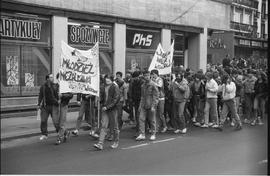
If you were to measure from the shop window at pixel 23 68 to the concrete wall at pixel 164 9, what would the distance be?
69.6 inches

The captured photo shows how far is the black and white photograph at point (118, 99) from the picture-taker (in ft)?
28.2

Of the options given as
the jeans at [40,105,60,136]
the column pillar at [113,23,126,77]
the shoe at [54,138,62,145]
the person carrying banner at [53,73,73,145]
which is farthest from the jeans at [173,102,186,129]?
the column pillar at [113,23,126,77]

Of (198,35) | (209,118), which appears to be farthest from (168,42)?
(209,118)

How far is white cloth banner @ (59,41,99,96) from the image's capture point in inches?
417

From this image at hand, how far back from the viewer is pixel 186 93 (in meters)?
12.6

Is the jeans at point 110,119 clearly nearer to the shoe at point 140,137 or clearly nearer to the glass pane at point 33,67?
the shoe at point 140,137

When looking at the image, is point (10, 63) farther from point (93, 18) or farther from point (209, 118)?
point (209, 118)

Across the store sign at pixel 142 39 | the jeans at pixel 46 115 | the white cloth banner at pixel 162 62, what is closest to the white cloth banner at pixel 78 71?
the jeans at pixel 46 115

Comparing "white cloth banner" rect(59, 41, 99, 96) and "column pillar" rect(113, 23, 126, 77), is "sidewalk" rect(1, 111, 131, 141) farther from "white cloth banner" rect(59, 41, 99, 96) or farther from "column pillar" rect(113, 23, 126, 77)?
"column pillar" rect(113, 23, 126, 77)

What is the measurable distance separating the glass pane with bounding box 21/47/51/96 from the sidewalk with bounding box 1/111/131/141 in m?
1.59

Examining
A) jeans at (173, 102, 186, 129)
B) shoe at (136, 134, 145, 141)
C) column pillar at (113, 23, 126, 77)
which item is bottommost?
shoe at (136, 134, 145, 141)

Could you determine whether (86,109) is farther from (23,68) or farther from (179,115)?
(23,68)

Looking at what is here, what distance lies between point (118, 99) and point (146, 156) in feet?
5.24

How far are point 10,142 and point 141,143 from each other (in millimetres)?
3063
